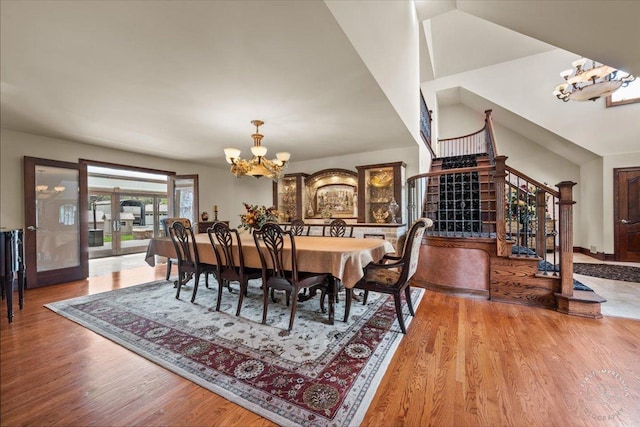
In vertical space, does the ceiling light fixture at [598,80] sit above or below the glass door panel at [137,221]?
above

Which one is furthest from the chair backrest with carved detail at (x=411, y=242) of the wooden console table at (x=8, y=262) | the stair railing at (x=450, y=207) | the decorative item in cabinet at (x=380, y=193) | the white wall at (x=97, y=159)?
the white wall at (x=97, y=159)

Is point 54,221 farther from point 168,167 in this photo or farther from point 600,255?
point 600,255

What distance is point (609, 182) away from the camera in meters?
5.35

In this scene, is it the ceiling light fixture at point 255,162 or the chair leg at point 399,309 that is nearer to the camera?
the chair leg at point 399,309

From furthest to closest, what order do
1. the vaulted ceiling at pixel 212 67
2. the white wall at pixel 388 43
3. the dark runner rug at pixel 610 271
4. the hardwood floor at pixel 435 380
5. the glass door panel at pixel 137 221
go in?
the glass door panel at pixel 137 221 → the dark runner rug at pixel 610 271 → the white wall at pixel 388 43 → the vaulted ceiling at pixel 212 67 → the hardwood floor at pixel 435 380

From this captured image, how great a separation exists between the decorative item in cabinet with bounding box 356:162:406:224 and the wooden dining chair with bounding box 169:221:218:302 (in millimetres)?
3027

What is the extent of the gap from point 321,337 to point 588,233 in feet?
23.6

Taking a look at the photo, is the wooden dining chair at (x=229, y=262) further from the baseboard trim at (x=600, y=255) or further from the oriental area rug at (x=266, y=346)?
the baseboard trim at (x=600, y=255)


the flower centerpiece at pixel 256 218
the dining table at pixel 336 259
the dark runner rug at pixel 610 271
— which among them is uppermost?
the flower centerpiece at pixel 256 218

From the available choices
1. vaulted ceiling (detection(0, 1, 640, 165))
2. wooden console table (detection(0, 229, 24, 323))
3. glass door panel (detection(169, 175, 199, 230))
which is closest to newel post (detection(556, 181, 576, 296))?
vaulted ceiling (detection(0, 1, 640, 165))

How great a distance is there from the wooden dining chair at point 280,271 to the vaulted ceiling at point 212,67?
1.44m

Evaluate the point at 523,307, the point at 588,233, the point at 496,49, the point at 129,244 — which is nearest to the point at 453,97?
the point at 496,49

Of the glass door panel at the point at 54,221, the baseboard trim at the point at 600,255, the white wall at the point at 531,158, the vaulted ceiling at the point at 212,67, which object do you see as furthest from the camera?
the white wall at the point at 531,158

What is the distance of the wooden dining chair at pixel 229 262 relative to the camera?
2734 mm
